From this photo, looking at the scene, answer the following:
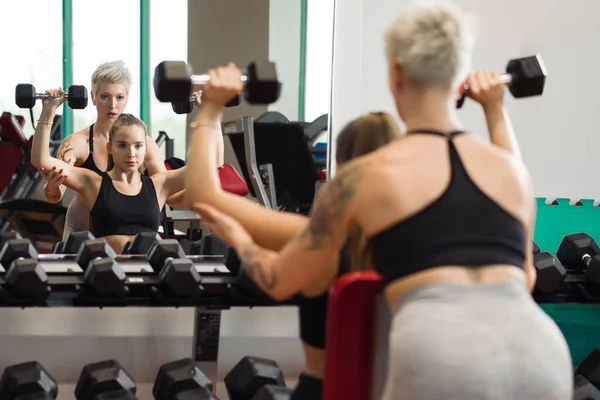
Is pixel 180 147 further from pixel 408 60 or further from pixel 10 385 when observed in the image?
pixel 408 60

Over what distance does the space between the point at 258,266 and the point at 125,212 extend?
1356mm

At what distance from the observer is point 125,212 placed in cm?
260

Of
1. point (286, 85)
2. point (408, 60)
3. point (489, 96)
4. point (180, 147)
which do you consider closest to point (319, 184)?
point (286, 85)

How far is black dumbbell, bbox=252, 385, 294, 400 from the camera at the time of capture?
2076mm

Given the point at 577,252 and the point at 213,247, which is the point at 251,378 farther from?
the point at 577,252

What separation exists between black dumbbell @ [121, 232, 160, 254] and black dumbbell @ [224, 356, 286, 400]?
0.53 metres

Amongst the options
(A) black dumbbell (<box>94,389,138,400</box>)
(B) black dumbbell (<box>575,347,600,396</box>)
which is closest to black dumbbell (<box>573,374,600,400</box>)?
(B) black dumbbell (<box>575,347,600,396</box>)

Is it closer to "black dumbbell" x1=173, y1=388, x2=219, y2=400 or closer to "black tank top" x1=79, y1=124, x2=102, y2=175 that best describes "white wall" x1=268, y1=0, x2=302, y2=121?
"black tank top" x1=79, y1=124, x2=102, y2=175

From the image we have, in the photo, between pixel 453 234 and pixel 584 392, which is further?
pixel 584 392

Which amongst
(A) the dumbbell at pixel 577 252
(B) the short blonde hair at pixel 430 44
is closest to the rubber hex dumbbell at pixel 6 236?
(B) the short blonde hair at pixel 430 44

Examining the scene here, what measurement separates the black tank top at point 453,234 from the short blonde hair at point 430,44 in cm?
13

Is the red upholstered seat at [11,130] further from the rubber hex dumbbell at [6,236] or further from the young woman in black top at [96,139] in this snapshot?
the rubber hex dumbbell at [6,236]

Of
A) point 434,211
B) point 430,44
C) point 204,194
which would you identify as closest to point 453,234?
point 434,211

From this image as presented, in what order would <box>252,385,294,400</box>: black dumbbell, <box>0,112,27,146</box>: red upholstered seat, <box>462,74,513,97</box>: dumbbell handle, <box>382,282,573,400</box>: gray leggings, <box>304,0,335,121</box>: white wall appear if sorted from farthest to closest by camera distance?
<box>304,0,335,121</box>: white wall
<box>0,112,27,146</box>: red upholstered seat
<box>252,385,294,400</box>: black dumbbell
<box>462,74,513,97</box>: dumbbell handle
<box>382,282,573,400</box>: gray leggings
